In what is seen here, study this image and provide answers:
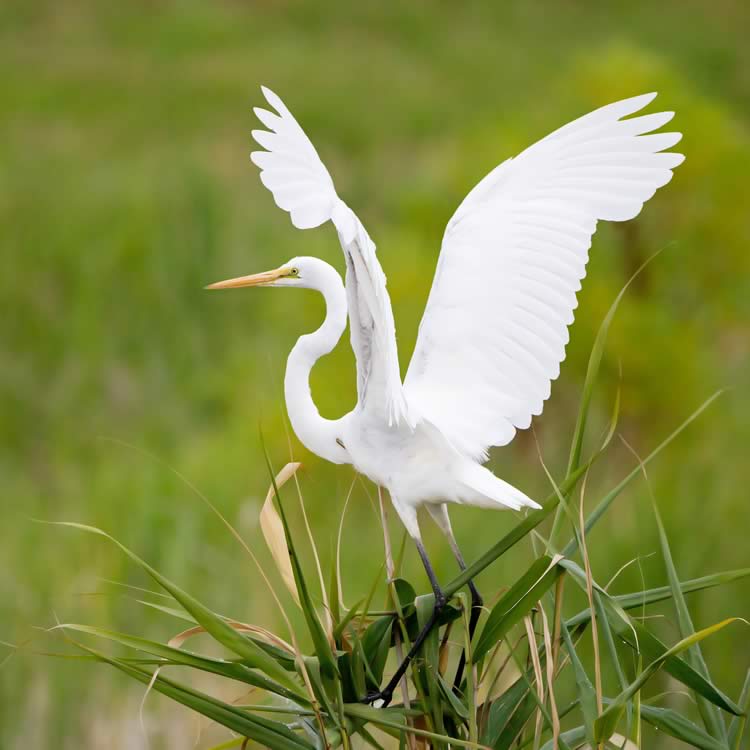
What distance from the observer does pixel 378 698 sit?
1.26m

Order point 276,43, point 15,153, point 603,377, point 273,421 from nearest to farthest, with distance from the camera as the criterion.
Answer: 1. point 273,421
2. point 603,377
3. point 15,153
4. point 276,43

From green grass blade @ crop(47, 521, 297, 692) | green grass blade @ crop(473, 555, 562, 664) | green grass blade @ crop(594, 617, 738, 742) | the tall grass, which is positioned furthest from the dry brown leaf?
green grass blade @ crop(594, 617, 738, 742)

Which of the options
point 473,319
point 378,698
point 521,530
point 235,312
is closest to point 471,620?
point 378,698

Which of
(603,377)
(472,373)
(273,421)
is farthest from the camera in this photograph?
(603,377)

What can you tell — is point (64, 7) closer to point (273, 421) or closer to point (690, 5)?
point (690, 5)

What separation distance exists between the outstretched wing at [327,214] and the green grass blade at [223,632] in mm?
272

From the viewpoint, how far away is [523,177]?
152cm

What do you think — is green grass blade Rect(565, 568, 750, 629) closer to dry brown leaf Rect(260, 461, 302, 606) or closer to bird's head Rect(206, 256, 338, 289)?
dry brown leaf Rect(260, 461, 302, 606)

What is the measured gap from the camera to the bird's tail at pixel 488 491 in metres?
1.26

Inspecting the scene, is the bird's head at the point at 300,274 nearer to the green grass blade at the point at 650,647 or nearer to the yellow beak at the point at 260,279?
the yellow beak at the point at 260,279

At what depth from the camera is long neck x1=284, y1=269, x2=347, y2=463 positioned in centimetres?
135

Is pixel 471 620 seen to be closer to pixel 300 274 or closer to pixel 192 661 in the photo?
pixel 192 661

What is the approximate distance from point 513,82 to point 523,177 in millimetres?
9697

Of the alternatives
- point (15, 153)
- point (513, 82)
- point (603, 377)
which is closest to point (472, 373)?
point (603, 377)
